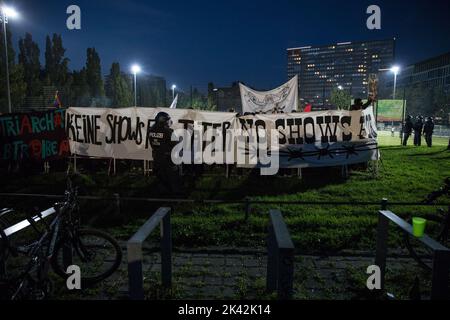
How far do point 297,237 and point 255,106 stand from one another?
924 centimetres

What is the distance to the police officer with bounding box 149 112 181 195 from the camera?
847cm

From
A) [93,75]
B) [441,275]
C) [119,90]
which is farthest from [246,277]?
[119,90]

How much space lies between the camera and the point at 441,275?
299 cm

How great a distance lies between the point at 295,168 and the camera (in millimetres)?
11414

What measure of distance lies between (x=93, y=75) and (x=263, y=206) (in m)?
73.2

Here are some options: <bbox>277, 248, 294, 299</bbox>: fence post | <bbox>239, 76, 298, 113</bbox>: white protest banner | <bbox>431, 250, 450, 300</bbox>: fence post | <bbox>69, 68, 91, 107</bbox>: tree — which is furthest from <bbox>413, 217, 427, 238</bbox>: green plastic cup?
<bbox>69, 68, 91, 107</bbox>: tree

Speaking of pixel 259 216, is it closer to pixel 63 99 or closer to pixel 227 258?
pixel 227 258

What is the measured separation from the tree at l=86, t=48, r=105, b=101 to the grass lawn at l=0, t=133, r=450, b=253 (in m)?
66.0

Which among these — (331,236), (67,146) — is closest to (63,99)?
(67,146)

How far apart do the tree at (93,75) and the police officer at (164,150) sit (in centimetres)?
6861

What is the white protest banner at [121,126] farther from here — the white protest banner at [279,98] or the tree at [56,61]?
the tree at [56,61]

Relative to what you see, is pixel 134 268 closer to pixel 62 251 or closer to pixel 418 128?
pixel 62 251

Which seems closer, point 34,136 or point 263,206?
point 263,206

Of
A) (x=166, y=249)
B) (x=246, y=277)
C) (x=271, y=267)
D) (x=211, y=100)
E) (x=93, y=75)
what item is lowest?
(x=246, y=277)
